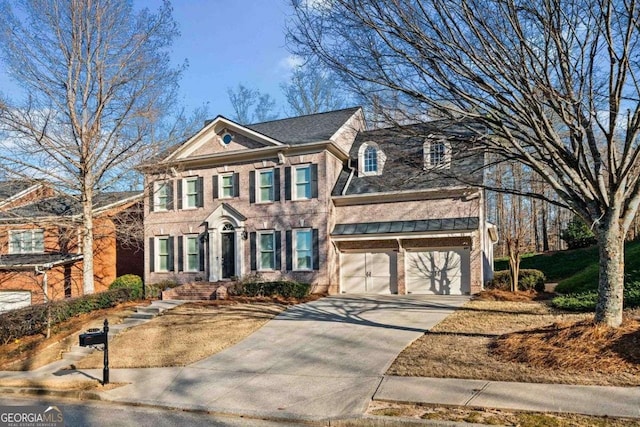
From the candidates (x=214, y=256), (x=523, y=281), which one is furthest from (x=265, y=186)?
(x=523, y=281)

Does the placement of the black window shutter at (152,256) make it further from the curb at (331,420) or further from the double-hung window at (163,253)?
the curb at (331,420)

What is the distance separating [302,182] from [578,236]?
2127 centimetres

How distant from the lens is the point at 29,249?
24281 mm

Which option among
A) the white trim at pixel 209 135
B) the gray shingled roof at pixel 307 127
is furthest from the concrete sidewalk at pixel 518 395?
the white trim at pixel 209 135

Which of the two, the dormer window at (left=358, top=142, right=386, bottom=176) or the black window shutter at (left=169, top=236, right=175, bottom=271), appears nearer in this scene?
the dormer window at (left=358, top=142, right=386, bottom=176)

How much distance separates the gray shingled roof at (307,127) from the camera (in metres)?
20.7

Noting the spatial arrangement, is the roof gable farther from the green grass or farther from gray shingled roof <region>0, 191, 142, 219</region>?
the green grass

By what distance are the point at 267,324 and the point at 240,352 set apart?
8.57 ft

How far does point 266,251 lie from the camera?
20781mm

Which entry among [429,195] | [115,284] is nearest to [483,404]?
[429,195]

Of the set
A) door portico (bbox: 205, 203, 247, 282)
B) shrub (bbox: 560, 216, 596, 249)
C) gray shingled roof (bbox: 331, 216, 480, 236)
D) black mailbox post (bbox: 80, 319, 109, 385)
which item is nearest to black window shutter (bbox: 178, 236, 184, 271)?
door portico (bbox: 205, 203, 247, 282)

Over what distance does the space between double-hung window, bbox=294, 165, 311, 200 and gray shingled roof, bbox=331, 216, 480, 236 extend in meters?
2.00

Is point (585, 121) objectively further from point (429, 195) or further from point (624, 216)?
point (429, 195)

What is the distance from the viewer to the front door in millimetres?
21359
